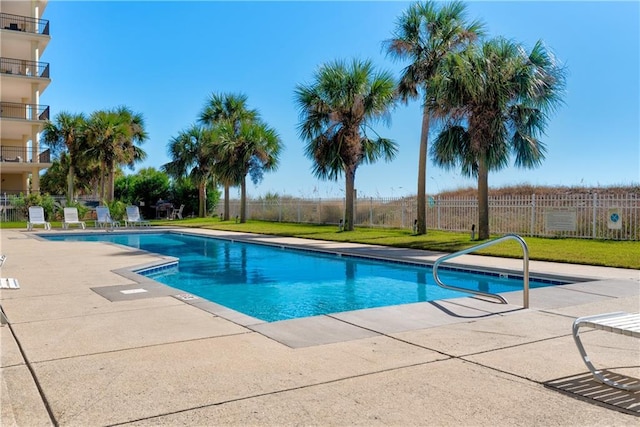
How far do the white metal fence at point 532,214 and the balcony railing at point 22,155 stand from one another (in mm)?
19507

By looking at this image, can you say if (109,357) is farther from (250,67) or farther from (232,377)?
(250,67)

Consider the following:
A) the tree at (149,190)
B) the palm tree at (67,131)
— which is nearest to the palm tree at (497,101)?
the palm tree at (67,131)

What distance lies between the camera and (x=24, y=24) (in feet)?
102

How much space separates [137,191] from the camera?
1423 inches

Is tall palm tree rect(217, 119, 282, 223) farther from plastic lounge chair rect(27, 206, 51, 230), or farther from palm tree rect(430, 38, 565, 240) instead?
palm tree rect(430, 38, 565, 240)

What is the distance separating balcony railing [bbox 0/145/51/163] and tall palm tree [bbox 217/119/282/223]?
11.1 metres

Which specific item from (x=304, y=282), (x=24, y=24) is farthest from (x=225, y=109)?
(x=304, y=282)

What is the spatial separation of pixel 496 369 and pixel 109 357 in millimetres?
2952

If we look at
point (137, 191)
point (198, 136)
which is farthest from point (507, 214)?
point (137, 191)

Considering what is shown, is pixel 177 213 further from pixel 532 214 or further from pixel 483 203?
pixel 532 214

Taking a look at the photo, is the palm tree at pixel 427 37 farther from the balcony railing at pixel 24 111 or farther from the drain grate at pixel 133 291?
the balcony railing at pixel 24 111

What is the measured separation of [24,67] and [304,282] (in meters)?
29.8

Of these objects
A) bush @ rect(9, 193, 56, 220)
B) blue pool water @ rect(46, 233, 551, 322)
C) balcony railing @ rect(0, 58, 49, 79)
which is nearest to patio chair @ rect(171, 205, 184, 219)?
bush @ rect(9, 193, 56, 220)

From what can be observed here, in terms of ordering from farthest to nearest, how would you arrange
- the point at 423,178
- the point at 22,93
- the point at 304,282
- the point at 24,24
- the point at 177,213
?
the point at 177,213
the point at 22,93
the point at 24,24
the point at 423,178
the point at 304,282
